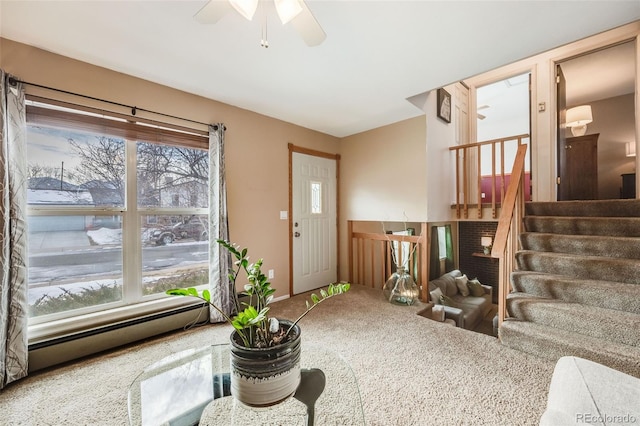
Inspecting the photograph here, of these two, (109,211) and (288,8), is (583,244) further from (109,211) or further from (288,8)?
(109,211)

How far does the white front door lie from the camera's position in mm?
3783

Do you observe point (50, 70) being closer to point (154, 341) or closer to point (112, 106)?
point (112, 106)

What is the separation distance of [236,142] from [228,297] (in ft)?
5.86

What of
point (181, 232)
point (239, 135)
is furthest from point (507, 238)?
point (181, 232)

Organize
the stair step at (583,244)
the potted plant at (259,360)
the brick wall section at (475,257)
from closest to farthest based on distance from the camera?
1. the potted plant at (259,360)
2. the stair step at (583,244)
3. the brick wall section at (475,257)

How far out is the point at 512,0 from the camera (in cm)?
158

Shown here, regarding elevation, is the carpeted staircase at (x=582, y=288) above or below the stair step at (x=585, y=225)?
below

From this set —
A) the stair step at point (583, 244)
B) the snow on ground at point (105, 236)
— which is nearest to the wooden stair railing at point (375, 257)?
the stair step at point (583, 244)

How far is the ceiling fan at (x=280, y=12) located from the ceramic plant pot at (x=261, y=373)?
1603mm

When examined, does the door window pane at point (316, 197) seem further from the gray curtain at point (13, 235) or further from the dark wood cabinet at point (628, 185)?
the dark wood cabinet at point (628, 185)

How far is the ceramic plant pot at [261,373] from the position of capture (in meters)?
1.03

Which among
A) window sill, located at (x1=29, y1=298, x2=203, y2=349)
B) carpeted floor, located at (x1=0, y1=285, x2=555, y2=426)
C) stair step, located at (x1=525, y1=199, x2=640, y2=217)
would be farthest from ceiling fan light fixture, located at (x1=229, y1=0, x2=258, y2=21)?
stair step, located at (x1=525, y1=199, x2=640, y2=217)

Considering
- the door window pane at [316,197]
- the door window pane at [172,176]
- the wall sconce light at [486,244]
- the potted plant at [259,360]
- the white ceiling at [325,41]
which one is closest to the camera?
the potted plant at [259,360]

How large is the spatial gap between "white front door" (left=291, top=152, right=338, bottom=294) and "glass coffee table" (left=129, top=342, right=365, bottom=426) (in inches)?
92.6
